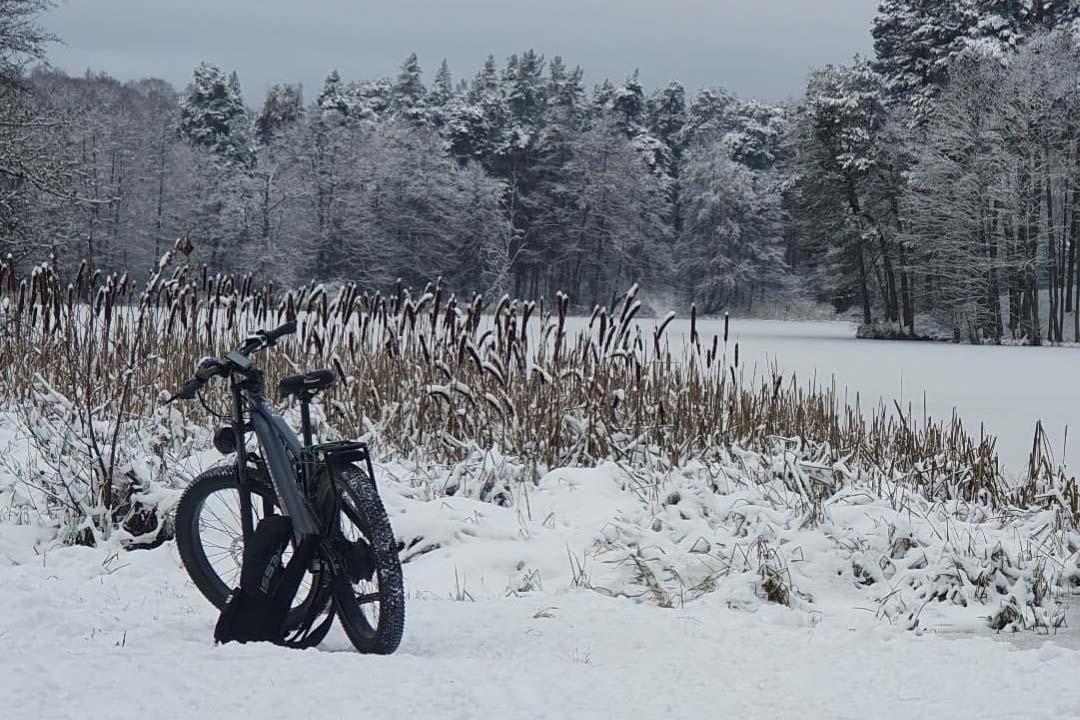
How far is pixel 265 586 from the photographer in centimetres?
265

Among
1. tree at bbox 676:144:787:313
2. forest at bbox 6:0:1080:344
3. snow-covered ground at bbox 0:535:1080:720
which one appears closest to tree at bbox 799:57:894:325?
forest at bbox 6:0:1080:344

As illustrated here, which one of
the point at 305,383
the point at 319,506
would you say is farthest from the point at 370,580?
the point at 305,383

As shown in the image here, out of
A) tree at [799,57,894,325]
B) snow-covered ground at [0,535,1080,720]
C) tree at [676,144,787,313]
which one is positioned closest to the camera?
snow-covered ground at [0,535,1080,720]

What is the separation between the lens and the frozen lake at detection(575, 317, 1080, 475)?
786cm

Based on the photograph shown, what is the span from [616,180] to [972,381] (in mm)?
37840

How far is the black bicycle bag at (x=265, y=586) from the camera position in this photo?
2.63 metres

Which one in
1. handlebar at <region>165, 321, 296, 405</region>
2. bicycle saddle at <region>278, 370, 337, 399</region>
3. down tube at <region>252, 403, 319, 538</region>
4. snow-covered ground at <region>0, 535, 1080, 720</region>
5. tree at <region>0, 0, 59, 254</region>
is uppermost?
tree at <region>0, 0, 59, 254</region>

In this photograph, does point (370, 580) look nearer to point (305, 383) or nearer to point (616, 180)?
point (305, 383)

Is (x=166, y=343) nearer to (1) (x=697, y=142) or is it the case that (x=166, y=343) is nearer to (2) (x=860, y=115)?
(2) (x=860, y=115)

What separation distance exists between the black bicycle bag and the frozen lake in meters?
4.48

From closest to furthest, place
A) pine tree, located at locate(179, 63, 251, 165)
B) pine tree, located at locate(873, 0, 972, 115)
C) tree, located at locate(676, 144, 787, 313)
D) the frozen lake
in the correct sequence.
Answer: the frozen lake → pine tree, located at locate(873, 0, 972, 115) → pine tree, located at locate(179, 63, 251, 165) → tree, located at locate(676, 144, 787, 313)

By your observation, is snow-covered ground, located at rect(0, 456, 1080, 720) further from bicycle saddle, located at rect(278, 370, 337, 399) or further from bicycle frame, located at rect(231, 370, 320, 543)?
bicycle saddle, located at rect(278, 370, 337, 399)

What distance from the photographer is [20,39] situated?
19.6 meters

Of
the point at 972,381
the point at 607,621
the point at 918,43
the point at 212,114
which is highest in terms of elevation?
the point at 212,114
